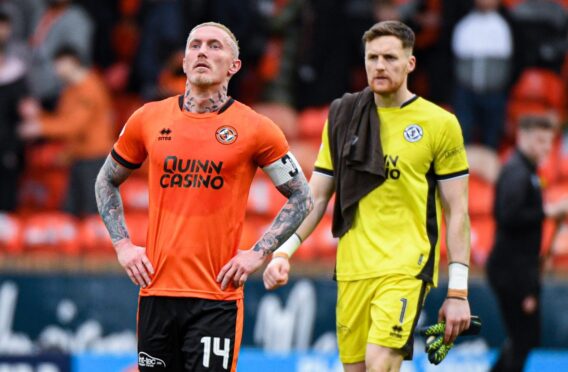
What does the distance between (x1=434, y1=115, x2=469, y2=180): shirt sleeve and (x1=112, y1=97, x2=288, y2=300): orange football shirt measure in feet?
3.30

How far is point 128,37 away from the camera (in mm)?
14750

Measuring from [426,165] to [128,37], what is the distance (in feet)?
26.3

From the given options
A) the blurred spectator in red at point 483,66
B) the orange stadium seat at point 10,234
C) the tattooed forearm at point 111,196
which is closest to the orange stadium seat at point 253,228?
the orange stadium seat at point 10,234

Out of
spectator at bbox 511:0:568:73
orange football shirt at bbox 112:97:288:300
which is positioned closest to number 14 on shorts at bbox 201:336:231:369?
orange football shirt at bbox 112:97:288:300

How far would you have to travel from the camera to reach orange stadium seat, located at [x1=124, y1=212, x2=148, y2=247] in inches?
503

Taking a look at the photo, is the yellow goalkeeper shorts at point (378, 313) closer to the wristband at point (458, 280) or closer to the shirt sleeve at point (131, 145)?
the wristband at point (458, 280)

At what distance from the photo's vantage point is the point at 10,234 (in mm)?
13102

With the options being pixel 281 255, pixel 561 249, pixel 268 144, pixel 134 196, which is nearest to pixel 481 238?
pixel 561 249

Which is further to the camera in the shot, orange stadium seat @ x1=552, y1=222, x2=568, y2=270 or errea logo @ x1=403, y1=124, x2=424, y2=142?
orange stadium seat @ x1=552, y1=222, x2=568, y2=270

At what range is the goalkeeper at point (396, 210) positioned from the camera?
23.6 feet

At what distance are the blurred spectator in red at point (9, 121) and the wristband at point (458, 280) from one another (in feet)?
24.1

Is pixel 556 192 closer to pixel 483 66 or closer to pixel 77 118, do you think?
pixel 483 66

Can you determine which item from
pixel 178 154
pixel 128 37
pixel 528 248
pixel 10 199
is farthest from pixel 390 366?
pixel 128 37

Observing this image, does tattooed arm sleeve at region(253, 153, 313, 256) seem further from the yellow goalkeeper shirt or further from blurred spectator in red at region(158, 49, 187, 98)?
blurred spectator in red at region(158, 49, 187, 98)
